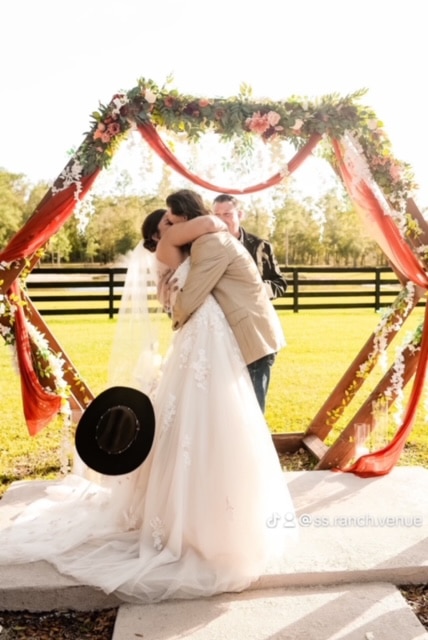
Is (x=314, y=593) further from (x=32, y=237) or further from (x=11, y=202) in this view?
(x=11, y=202)

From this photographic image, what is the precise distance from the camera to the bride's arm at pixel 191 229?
372 cm

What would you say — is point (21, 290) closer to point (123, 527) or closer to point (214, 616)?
point (123, 527)

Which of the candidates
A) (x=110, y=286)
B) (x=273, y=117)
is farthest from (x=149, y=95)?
(x=110, y=286)

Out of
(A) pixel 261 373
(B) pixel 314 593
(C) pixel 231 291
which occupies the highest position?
(C) pixel 231 291

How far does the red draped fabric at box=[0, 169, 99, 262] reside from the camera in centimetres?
459

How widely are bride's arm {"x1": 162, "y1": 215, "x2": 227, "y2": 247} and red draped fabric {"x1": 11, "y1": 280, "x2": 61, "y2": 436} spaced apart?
1576 mm

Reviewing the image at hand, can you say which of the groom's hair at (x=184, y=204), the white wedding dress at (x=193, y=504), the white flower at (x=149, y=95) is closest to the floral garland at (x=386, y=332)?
the white wedding dress at (x=193, y=504)

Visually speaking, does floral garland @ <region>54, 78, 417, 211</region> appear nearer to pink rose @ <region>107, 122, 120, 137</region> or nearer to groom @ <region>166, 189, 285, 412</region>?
pink rose @ <region>107, 122, 120, 137</region>

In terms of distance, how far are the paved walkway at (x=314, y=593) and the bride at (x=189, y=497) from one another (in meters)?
0.10

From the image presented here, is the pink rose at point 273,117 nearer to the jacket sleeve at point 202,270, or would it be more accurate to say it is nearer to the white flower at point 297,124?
the white flower at point 297,124

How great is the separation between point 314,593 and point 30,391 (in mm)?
2523

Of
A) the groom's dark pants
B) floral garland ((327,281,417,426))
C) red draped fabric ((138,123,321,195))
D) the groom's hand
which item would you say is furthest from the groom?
floral garland ((327,281,417,426))

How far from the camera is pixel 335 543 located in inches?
152

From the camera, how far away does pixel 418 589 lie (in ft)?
11.7
